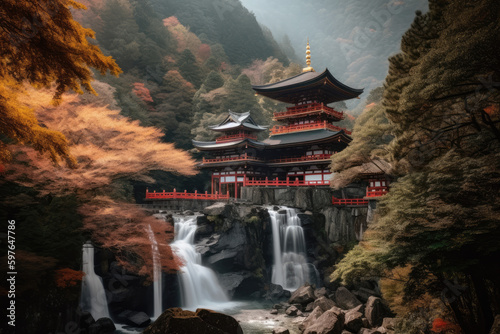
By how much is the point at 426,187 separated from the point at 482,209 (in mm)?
1609

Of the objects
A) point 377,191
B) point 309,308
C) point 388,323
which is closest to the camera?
point 388,323

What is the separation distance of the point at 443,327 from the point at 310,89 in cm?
2282

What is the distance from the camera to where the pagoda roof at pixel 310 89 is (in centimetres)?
2755

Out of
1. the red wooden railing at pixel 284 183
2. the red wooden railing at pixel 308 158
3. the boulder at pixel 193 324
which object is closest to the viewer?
the boulder at pixel 193 324

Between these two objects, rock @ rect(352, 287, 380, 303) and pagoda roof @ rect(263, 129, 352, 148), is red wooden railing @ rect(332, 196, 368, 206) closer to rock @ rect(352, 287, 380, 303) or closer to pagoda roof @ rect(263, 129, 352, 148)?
pagoda roof @ rect(263, 129, 352, 148)

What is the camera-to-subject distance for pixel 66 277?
→ 34.0ft

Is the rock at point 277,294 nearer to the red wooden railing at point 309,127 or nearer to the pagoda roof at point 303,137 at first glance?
the pagoda roof at point 303,137

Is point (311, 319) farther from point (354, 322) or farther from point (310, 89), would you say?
point (310, 89)

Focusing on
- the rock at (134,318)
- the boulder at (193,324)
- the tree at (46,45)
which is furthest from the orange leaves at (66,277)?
the tree at (46,45)

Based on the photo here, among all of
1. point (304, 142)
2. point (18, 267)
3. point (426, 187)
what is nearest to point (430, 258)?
point (426, 187)

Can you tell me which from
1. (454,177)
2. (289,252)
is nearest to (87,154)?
(454,177)

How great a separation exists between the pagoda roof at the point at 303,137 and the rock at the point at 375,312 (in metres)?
13.8

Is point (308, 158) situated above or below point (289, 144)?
below

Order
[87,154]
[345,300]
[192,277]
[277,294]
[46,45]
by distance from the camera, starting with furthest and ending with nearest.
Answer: [277,294] < [192,277] < [345,300] < [87,154] < [46,45]
